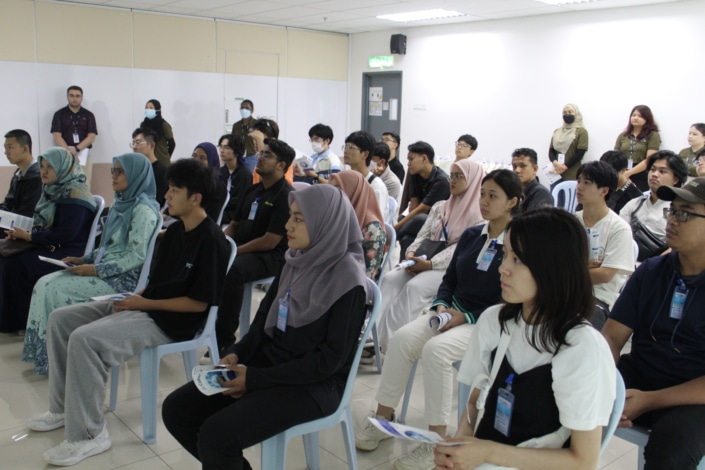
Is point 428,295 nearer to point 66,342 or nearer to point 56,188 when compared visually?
point 66,342

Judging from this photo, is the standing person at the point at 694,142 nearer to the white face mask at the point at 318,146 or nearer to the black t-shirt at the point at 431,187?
the black t-shirt at the point at 431,187

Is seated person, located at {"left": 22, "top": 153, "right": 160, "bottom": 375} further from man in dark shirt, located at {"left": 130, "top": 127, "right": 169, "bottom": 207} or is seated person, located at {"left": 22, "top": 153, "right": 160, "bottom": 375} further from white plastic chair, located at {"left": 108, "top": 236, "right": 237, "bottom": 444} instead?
man in dark shirt, located at {"left": 130, "top": 127, "right": 169, "bottom": 207}

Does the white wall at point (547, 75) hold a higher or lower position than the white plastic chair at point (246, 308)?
higher

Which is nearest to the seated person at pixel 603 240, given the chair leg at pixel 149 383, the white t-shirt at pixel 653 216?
the white t-shirt at pixel 653 216

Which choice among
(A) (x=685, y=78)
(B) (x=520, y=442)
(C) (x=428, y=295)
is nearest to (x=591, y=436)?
(B) (x=520, y=442)

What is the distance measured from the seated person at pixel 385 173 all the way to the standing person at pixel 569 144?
2924 millimetres

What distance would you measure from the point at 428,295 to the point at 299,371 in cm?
147

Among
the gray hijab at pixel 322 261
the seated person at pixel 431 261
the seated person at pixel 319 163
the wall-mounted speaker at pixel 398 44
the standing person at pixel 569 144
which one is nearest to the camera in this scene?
the gray hijab at pixel 322 261

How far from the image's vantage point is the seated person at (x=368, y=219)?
3.17 m

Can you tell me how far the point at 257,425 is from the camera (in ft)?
6.07

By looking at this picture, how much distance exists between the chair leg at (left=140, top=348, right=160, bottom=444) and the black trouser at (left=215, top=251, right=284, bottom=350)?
2.81ft

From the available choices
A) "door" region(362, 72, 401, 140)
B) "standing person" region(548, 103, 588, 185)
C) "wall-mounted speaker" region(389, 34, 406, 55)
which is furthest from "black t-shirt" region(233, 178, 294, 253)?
"door" region(362, 72, 401, 140)

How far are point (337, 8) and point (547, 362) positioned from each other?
7470 millimetres

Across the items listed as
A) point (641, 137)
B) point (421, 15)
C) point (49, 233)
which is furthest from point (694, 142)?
point (49, 233)
